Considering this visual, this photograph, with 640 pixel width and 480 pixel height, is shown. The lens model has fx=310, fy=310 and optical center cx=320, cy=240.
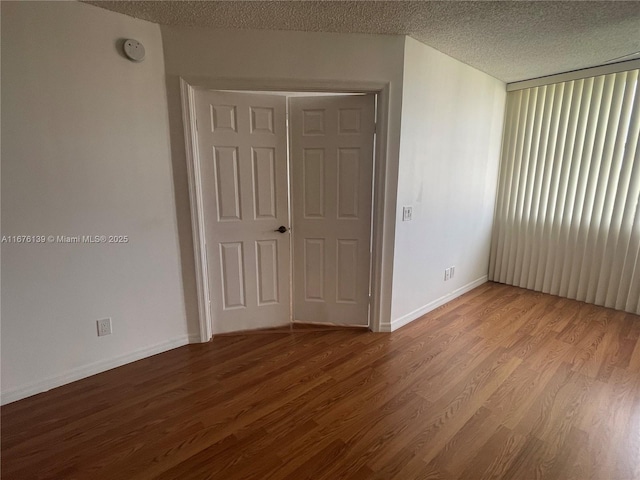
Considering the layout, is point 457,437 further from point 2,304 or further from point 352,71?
point 2,304

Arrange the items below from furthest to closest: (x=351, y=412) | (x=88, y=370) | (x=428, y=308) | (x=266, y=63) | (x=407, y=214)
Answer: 1. (x=428, y=308)
2. (x=407, y=214)
3. (x=266, y=63)
4. (x=88, y=370)
5. (x=351, y=412)

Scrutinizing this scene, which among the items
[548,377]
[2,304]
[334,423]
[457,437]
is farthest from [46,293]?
[548,377]

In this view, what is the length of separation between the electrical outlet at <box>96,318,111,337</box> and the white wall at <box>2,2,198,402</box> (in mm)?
31

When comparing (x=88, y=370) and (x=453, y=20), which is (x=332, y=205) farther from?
(x=88, y=370)

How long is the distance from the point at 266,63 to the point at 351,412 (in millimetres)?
2428

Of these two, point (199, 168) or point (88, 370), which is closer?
point (88, 370)

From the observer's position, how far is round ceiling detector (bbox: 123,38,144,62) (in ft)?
6.68

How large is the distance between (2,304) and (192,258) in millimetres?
1103

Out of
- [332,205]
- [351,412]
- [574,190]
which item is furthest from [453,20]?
[351,412]


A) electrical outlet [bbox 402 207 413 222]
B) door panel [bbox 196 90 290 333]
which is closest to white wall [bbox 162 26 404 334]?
door panel [bbox 196 90 290 333]

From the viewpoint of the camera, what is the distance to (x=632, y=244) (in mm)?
3000

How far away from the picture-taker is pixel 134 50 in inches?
81.3

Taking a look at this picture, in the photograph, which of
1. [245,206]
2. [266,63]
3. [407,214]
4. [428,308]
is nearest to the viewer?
[266,63]

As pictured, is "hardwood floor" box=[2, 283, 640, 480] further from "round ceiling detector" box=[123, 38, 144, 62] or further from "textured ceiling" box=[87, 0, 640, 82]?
"textured ceiling" box=[87, 0, 640, 82]
